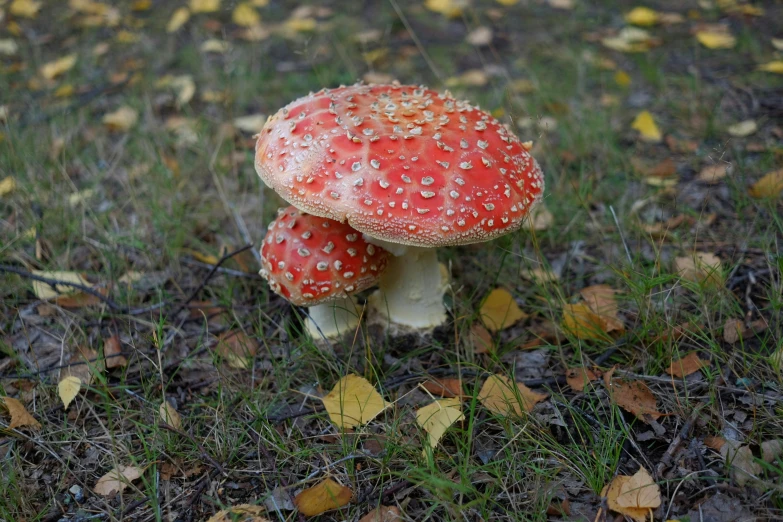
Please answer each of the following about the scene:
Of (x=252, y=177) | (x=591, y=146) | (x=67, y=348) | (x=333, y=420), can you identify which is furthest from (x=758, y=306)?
(x=67, y=348)

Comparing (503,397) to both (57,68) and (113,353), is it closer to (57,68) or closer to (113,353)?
(113,353)

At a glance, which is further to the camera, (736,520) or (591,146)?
(591,146)

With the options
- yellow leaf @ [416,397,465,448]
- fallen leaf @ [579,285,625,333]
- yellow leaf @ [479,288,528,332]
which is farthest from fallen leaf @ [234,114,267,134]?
yellow leaf @ [416,397,465,448]

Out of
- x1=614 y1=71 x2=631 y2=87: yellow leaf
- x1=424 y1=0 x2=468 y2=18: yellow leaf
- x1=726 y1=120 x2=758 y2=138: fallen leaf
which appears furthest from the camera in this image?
x1=424 y1=0 x2=468 y2=18: yellow leaf

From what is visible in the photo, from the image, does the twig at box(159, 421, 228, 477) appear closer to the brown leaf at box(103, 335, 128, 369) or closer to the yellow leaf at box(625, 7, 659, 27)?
the brown leaf at box(103, 335, 128, 369)

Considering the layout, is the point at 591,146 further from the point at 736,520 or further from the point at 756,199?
the point at 736,520

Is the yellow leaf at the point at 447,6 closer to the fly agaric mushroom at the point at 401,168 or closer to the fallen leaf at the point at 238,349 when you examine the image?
the fly agaric mushroom at the point at 401,168
